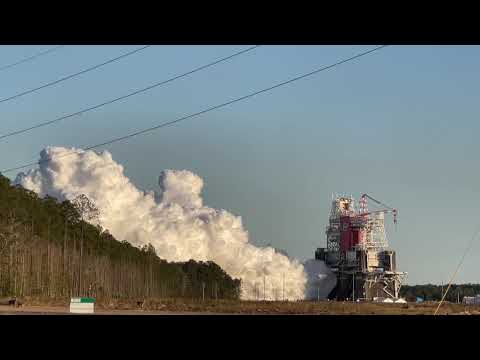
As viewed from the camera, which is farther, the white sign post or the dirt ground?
the dirt ground

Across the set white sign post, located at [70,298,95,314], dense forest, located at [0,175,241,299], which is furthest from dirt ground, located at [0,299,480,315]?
dense forest, located at [0,175,241,299]

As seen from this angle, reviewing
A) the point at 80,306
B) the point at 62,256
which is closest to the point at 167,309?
the point at 80,306

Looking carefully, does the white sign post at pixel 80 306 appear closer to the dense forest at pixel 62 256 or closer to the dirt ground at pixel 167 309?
the dirt ground at pixel 167 309

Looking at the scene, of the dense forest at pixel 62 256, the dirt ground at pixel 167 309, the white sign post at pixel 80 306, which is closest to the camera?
the white sign post at pixel 80 306

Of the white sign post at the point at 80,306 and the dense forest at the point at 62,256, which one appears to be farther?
the dense forest at the point at 62,256

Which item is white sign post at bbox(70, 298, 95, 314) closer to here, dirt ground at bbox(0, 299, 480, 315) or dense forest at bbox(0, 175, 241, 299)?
dirt ground at bbox(0, 299, 480, 315)

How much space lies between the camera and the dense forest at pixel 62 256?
304ft

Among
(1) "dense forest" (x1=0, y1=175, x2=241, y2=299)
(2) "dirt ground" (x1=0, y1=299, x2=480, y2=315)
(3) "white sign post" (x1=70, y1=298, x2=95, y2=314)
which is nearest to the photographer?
(3) "white sign post" (x1=70, y1=298, x2=95, y2=314)

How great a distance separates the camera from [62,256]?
113 m

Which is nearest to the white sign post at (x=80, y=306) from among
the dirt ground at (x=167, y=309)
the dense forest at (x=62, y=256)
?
the dirt ground at (x=167, y=309)

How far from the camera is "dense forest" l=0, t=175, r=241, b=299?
304 feet
